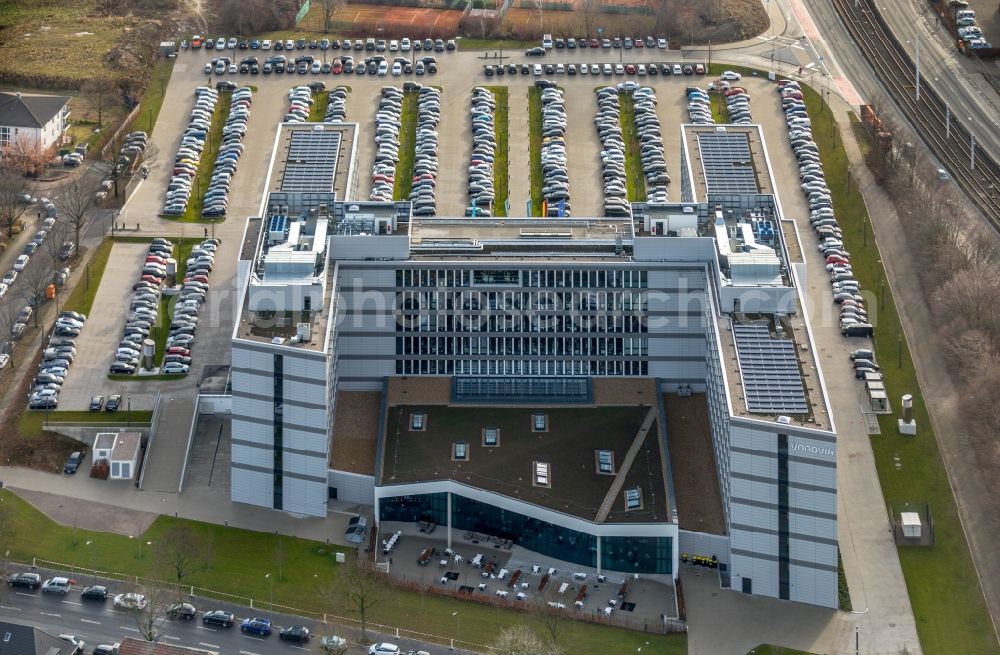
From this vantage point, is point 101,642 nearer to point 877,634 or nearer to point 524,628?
point 524,628

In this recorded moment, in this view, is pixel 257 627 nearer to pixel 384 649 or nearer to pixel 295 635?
pixel 295 635

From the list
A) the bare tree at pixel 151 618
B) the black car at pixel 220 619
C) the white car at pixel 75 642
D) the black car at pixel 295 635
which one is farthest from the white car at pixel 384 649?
the white car at pixel 75 642

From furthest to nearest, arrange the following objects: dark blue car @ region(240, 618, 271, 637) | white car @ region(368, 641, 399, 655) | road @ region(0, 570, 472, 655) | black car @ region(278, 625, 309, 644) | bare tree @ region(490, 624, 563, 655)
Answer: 1. dark blue car @ region(240, 618, 271, 637)
2. black car @ region(278, 625, 309, 644)
3. road @ region(0, 570, 472, 655)
4. white car @ region(368, 641, 399, 655)
5. bare tree @ region(490, 624, 563, 655)

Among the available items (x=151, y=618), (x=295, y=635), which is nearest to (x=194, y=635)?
(x=151, y=618)

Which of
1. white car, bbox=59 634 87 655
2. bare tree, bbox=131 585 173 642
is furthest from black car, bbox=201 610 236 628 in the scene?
white car, bbox=59 634 87 655

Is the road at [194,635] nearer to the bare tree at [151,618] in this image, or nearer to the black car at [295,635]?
the bare tree at [151,618]

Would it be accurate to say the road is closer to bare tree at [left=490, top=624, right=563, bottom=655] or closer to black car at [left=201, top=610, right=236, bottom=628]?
black car at [left=201, top=610, right=236, bottom=628]
